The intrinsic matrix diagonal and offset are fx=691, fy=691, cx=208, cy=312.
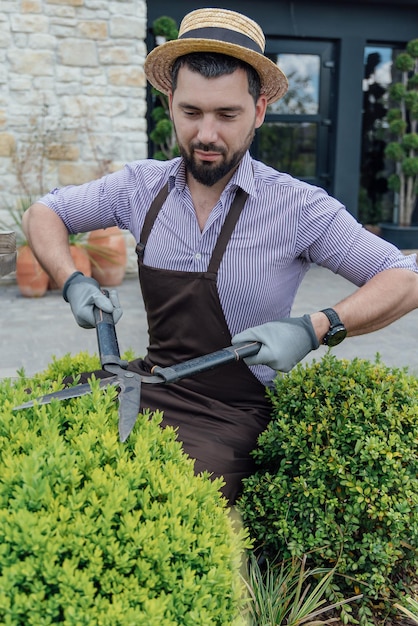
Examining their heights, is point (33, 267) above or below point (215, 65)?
below

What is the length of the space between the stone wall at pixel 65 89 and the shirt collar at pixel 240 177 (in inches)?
224

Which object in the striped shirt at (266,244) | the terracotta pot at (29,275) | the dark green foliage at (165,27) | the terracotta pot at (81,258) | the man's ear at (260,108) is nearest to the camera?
the striped shirt at (266,244)

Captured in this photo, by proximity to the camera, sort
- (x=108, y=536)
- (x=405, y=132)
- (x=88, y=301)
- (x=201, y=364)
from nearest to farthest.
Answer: (x=108, y=536) → (x=201, y=364) → (x=88, y=301) → (x=405, y=132)

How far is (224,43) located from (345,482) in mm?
1268

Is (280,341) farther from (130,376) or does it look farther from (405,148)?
(405,148)

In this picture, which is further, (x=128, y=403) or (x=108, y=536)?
(x=128, y=403)

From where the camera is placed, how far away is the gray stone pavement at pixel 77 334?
520 centimetres

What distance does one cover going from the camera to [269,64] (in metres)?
2.06

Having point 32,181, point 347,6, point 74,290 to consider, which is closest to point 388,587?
point 74,290

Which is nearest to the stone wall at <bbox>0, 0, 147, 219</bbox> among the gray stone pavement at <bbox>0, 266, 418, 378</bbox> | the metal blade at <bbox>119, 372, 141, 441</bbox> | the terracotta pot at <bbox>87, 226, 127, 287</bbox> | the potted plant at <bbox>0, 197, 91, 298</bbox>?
the potted plant at <bbox>0, 197, 91, 298</bbox>

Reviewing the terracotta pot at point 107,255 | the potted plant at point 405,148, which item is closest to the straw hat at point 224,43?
the terracotta pot at point 107,255

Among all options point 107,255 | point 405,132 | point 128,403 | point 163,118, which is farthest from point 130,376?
point 405,132

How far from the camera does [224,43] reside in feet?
6.44

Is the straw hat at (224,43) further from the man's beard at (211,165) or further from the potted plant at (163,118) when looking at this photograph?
the potted plant at (163,118)
